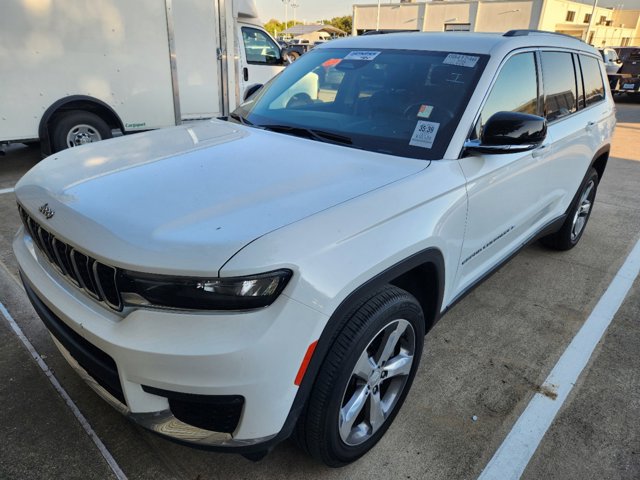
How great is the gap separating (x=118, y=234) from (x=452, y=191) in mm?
1484

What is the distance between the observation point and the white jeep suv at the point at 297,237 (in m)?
1.56

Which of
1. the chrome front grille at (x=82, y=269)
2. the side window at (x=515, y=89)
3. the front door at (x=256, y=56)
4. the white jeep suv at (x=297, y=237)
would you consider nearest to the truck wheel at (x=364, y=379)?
the white jeep suv at (x=297, y=237)

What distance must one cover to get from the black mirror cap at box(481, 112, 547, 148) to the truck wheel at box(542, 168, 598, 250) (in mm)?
2097

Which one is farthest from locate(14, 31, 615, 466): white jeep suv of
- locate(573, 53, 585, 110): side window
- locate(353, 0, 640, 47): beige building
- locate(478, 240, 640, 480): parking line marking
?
locate(353, 0, 640, 47): beige building

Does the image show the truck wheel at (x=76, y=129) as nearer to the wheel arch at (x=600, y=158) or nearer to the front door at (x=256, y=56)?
the front door at (x=256, y=56)

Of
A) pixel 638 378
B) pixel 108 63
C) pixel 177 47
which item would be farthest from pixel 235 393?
pixel 177 47

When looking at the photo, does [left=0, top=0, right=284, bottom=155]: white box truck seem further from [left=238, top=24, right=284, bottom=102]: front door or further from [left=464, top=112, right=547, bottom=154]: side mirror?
[left=464, top=112, right=547, bottom=154]: side mirror

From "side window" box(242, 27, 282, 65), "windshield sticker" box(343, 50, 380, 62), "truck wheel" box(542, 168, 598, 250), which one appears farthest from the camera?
"side window" box(242, 27, 282, 65)

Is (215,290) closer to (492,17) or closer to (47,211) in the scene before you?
(47,211)

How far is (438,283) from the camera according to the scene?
2342 mm

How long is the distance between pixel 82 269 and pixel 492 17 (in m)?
48.6

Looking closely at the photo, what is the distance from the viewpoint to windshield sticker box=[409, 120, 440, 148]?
2.45 metres

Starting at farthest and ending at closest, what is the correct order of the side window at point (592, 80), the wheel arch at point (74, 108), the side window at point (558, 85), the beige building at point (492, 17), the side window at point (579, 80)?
the beige building at point (492, 17) → the wheel arch at point (74, 108) → the side window at point (592, 80) → the side window at point (579, 80) → the side window at point (558, 85)

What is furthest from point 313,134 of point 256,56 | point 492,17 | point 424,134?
point 492,17
